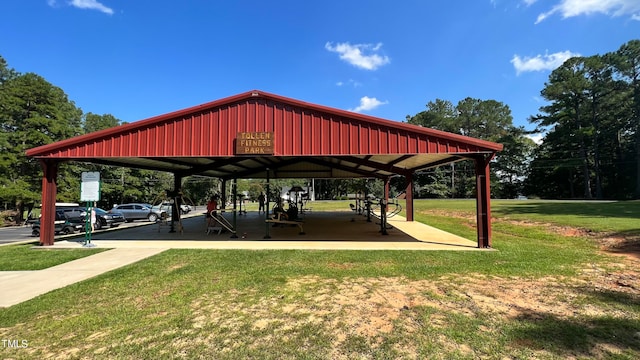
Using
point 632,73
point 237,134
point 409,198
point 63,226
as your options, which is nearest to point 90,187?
point 237,134

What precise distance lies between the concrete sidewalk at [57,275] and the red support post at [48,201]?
282 centimetres

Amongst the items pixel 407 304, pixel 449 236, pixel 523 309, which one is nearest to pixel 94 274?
pixel 407 304

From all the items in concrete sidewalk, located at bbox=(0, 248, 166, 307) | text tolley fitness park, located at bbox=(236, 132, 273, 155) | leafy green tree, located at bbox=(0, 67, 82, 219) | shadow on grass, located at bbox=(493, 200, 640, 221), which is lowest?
concrete sidewalk, located at bbox=(0, 248, 166, 307)

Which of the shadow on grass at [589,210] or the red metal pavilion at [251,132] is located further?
the shadow on grass at [589,210]

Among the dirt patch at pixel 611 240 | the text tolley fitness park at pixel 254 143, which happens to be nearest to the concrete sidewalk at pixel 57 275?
the text tolley fitness park at pixel 254 143

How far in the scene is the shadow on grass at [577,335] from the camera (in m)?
3.38

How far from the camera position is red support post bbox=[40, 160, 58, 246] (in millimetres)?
10180

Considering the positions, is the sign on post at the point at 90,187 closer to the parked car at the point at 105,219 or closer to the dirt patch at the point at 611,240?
the parked car at the point at 105,219

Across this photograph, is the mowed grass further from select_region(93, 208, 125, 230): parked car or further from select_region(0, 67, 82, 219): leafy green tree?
select_region(0, 67, 82, 219): leafy green tree

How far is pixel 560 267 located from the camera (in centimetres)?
702

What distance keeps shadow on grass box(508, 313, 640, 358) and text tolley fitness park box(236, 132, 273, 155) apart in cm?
756

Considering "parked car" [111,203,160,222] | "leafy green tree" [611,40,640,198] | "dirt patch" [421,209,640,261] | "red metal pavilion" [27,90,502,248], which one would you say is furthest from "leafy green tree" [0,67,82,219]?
"leafy green tree" [611,40,640,198]

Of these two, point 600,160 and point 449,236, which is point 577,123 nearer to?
point 600,160

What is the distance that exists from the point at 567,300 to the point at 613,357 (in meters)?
1.89
